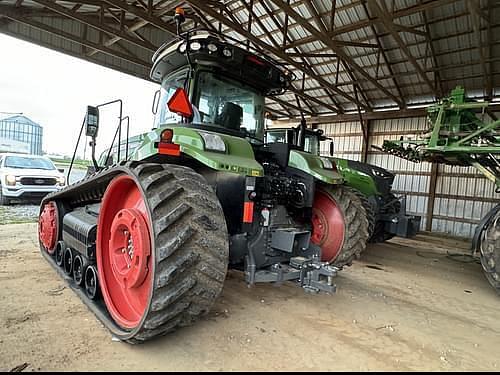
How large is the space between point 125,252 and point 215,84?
5.96 ft

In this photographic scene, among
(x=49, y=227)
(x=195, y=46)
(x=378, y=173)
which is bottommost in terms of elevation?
(x=49, y=227)

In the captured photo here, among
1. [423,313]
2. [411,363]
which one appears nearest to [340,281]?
[423,313]

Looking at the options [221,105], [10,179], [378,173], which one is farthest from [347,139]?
[10,179]

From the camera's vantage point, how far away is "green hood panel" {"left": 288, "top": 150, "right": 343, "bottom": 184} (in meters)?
3.33

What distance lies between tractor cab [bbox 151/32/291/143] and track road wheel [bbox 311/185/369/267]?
3.57ft

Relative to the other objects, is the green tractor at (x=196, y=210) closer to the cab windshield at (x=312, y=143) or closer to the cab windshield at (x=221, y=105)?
the cab windshield at (x=221, y=105)

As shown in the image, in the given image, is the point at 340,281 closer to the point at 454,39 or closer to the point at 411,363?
the point at 411,363

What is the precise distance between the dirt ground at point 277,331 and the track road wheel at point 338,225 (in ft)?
1.59

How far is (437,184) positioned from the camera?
10930 millimetres

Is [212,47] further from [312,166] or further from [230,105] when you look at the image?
[312,166]

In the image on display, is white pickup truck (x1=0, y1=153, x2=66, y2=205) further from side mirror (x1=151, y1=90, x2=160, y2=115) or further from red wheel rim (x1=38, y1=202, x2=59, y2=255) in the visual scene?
side mirror (x1=151, y1=90, x2=160, y2=115)

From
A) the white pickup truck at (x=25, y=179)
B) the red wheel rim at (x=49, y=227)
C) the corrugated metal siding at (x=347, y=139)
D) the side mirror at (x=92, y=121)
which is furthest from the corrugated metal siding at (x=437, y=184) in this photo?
the white pickup truck at (x=25, y=179)

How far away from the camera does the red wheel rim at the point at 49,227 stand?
4.16 m

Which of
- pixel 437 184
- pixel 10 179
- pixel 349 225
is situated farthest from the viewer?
pixel 437 184
